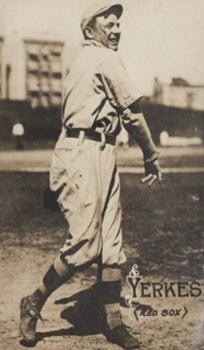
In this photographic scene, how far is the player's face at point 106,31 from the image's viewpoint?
2975 millimetres

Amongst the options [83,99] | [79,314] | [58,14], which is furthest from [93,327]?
[58,14]

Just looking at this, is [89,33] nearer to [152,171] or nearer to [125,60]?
[125,60]

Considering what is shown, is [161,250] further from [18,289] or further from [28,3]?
[28,3]

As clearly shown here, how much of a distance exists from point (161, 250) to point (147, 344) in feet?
1.84

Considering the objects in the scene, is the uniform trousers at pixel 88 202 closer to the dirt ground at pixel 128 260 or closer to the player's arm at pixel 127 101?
the player's arm at pixel 127 101

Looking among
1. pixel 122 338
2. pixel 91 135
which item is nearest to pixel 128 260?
pixel 122 338

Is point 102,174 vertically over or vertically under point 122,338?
over

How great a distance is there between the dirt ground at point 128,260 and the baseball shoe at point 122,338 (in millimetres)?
43

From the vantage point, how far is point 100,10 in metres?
2.98

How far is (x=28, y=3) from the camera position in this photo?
3.10m

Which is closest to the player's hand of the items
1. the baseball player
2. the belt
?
the baseball player

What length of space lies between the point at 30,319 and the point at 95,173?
0.72 metres

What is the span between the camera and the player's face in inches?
117

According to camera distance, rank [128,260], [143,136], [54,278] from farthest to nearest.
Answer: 1. [128,260]
2. [143,136]
3. [54,278]
